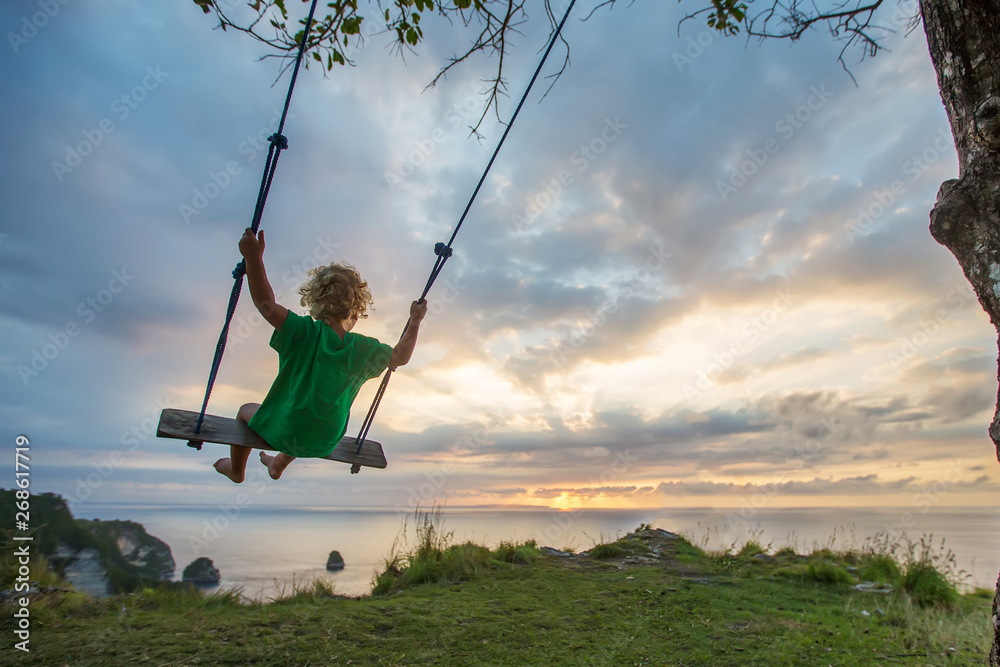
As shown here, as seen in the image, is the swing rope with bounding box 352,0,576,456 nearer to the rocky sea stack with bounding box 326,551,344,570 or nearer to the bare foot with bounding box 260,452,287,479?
the bare foot with bounding box 260,452,287,479

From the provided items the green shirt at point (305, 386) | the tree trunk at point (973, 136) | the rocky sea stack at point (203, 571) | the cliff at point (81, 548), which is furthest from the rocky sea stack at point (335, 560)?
the tree trunk at point (973, 136)

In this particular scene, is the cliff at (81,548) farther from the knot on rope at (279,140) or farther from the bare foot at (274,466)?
the knot on rope at (279,140)

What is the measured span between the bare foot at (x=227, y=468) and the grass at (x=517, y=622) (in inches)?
45.0

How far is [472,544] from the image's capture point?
7.14m

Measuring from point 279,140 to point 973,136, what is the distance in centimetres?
336

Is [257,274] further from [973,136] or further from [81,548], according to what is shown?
[81,548]

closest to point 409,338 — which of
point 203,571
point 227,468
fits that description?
point 227,468

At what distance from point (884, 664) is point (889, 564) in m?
4.08

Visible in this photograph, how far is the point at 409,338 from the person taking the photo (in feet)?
12.6

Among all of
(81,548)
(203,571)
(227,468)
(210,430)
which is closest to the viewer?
(210,430)

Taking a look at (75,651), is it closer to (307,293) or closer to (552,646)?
(307,293)

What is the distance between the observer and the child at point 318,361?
3434 millimetres

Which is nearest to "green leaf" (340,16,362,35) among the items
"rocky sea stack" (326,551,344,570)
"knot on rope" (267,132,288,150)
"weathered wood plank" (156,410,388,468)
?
→ "knot on rope" (267,132,288,150)

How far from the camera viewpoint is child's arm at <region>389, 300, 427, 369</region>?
377cm
